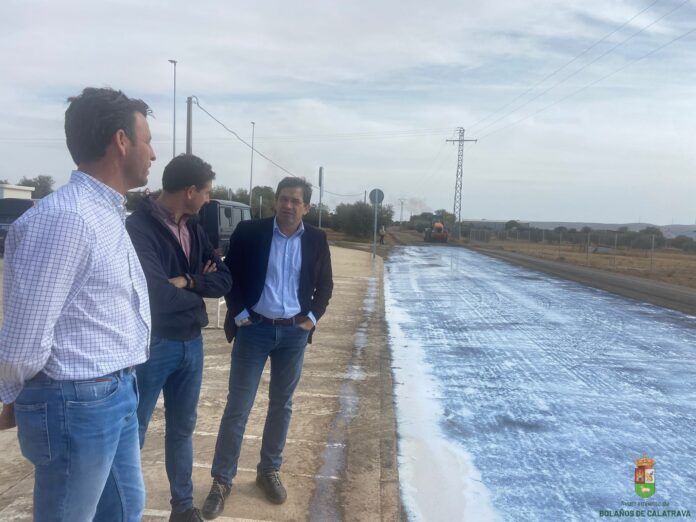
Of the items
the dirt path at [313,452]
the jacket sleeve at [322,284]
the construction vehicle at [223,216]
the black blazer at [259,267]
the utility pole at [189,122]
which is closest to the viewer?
the dirt path at [313,452]

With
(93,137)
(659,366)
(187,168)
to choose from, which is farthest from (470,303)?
(93,137)

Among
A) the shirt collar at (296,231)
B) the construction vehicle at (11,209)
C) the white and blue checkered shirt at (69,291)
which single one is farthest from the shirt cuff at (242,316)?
the construction vehicle at (11,209)

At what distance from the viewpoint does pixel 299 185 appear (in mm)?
3945

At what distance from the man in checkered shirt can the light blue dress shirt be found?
1506 millimetres

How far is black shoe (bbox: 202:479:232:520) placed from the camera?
352 cm

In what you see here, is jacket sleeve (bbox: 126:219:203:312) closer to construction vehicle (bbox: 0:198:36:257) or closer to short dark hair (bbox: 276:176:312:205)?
short dark hair (bbox: 276:176:312:205)

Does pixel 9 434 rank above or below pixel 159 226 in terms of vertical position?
below

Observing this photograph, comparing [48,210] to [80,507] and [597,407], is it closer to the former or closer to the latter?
[80,507]

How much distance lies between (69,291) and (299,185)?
7.06ft

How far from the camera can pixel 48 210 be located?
1924 mm

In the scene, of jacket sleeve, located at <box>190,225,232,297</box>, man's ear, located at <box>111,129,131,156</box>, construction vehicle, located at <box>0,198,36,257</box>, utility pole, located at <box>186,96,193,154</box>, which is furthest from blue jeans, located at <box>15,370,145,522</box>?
construction vehicle, located at <box>0,198,36,257</box>

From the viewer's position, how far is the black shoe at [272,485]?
373cm

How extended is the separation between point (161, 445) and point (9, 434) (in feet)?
3.57

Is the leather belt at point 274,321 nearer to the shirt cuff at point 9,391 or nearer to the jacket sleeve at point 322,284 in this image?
the jacket sleeve at point 322,284
